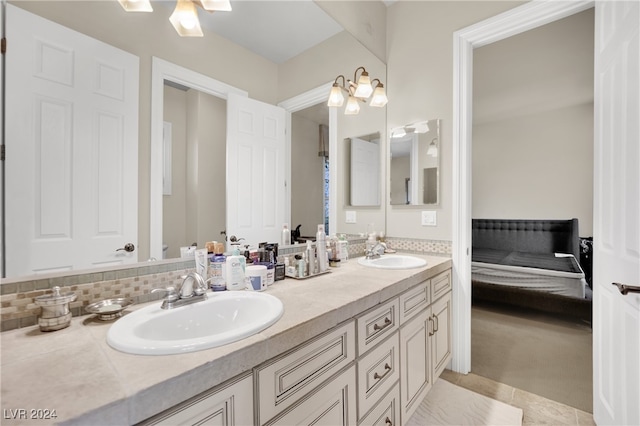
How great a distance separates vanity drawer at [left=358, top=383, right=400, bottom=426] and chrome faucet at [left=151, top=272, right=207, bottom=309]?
77cm

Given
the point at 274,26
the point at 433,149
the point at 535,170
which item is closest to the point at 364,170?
the point at 433,149

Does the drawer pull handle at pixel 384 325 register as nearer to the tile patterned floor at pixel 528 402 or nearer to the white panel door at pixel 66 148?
the white panel door at pixel 66 148

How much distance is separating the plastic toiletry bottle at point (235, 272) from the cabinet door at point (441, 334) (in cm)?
116

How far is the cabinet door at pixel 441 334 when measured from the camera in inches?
65.8

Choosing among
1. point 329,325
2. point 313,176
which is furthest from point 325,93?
point 329,325

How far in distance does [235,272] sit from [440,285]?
4.32 ft

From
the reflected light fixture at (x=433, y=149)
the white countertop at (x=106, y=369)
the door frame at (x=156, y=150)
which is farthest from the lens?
the reflected light fixture at (x=433, y=149)

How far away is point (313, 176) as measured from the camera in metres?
1.79

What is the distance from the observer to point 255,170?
4.77 feet

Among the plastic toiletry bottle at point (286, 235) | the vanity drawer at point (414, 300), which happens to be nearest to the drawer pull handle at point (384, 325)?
the vanity drawer at point (414, 300)

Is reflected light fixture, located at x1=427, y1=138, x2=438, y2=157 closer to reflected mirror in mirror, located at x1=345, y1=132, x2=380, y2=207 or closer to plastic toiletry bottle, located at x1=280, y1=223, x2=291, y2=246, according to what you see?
reflected mirror in mirror, located at x1=345, y1=132, x2=380, y2=207

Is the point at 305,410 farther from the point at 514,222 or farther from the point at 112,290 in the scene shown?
the point at 514,222

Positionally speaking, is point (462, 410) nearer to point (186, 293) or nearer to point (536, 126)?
point (186, 293)
